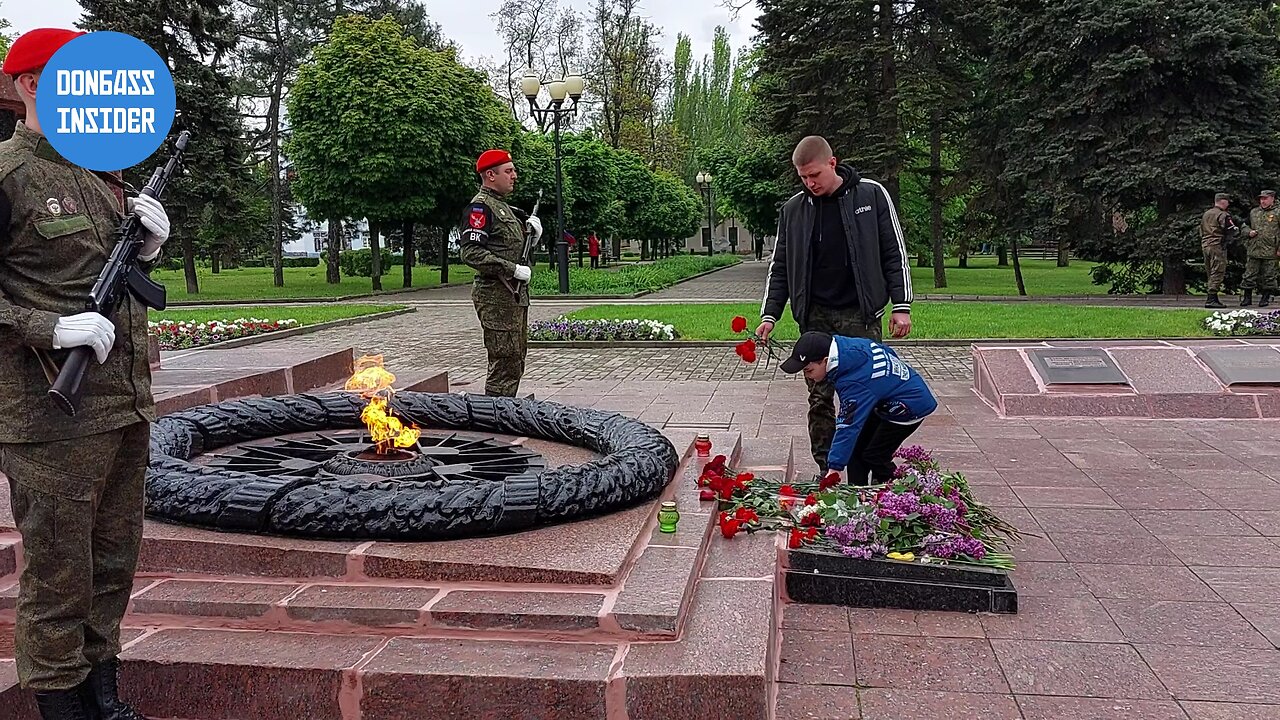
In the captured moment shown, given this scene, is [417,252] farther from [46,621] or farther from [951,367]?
[46,621]

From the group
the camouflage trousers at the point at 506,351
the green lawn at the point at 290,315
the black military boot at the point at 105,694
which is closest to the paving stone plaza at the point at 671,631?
the black military boot at the point at 105,694

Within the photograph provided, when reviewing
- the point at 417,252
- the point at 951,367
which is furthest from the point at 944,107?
the point at 417,252

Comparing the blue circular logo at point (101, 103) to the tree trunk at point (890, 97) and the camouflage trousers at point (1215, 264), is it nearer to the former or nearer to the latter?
the camouflage trousers at point (1215, 264)

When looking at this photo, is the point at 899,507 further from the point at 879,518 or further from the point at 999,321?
the point at 999,321

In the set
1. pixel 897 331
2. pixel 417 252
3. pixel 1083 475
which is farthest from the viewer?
pixel 417 252

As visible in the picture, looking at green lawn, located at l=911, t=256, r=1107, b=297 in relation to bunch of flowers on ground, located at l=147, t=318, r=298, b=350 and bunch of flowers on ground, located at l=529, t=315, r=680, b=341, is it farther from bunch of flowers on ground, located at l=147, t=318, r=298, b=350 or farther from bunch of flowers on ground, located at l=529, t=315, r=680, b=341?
bunch of flowers on ground, located at l=147, t=318, r=298, b=350

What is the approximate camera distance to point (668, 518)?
11.8 ft

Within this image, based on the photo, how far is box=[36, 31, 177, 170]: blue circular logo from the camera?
7.34 feet

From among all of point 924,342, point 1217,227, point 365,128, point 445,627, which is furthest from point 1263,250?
point 365,128

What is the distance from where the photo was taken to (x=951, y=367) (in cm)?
1016

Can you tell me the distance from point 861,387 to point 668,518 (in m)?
1.10

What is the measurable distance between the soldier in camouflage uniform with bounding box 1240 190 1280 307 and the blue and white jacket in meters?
13.7

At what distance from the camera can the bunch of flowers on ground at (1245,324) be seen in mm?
10906

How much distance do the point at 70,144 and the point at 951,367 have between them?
9.22 metres
